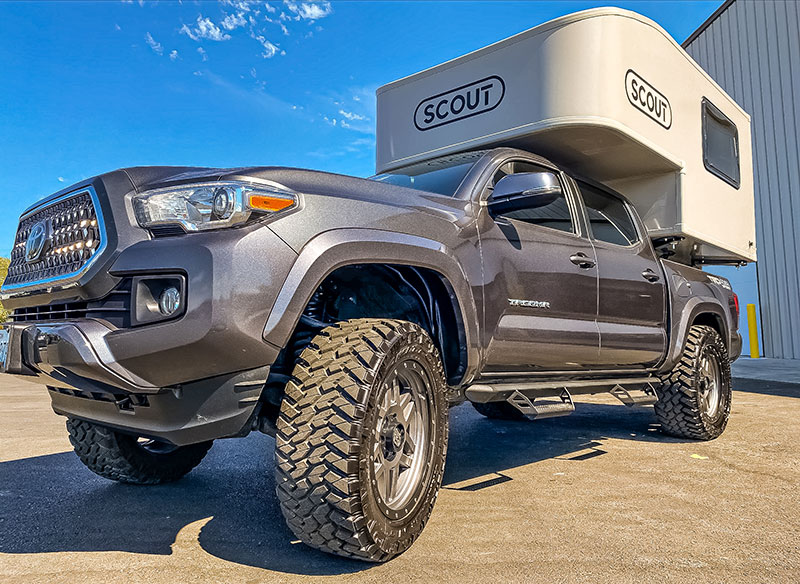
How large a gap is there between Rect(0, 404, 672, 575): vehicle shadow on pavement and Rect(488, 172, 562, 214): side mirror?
162 cm

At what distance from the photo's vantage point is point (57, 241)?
99.2 inches

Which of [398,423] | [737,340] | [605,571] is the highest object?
[737,340]

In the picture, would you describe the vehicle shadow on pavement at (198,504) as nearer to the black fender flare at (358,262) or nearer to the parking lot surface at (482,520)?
the parking lot surface at (482,520)

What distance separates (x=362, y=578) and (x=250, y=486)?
1502 millimetres

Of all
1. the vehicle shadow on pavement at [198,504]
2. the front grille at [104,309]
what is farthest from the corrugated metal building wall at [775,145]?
the front grille at [104,309]

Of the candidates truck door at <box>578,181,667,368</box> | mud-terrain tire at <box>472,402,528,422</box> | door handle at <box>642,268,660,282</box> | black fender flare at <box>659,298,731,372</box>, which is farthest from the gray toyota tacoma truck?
mud-terrain tire at <box>472,402,528,422</box>

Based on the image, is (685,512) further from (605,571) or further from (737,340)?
(737,340)

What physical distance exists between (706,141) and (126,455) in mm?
5361

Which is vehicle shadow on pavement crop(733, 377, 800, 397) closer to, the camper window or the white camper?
the white camper

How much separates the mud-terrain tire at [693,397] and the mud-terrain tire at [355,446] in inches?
118

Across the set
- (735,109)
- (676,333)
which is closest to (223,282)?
(676,333)

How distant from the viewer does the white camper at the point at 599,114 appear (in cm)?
→ 406

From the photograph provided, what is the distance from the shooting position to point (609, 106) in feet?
13.4

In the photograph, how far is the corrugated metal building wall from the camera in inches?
559
